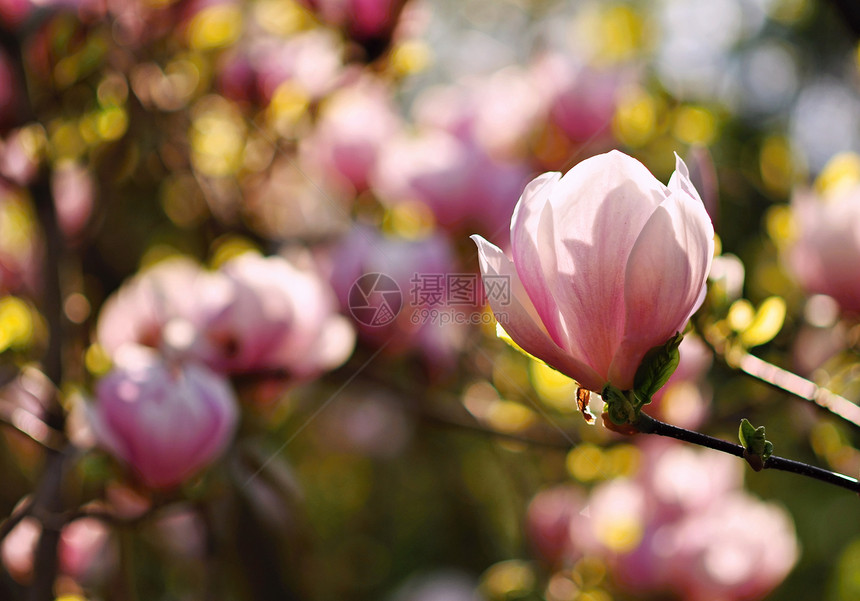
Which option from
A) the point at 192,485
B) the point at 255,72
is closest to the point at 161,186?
the point at 255,72

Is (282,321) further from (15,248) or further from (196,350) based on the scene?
(15,248)

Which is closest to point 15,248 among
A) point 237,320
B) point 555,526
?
point 237,320

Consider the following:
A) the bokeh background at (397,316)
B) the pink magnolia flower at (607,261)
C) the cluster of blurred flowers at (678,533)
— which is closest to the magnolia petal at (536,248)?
the pink magnolia flower at (607,261)

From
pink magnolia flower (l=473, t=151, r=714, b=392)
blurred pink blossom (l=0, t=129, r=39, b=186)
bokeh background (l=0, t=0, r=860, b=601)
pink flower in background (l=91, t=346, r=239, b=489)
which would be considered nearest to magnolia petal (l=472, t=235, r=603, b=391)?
pink magnolia flower (l=473, t=151, r=714, b=392)

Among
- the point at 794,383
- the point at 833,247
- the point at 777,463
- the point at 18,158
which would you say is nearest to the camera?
the point at 777,463

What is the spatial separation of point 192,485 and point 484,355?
393 millimetres

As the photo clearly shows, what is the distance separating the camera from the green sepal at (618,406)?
339mm

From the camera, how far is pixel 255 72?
3.14ft

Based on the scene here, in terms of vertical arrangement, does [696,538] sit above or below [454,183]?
below

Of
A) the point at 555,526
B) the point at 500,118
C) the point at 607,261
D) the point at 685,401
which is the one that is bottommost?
the point at 555,526

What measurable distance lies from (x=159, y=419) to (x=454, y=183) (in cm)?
46

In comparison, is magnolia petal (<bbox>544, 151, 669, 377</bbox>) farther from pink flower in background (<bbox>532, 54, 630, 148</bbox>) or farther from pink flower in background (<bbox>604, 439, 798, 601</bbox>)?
pink flower in background (<bbox>532, 54, 630, 148</bbox>)

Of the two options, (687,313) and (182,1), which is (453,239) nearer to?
(182,1)

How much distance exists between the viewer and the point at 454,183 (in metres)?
0.90
